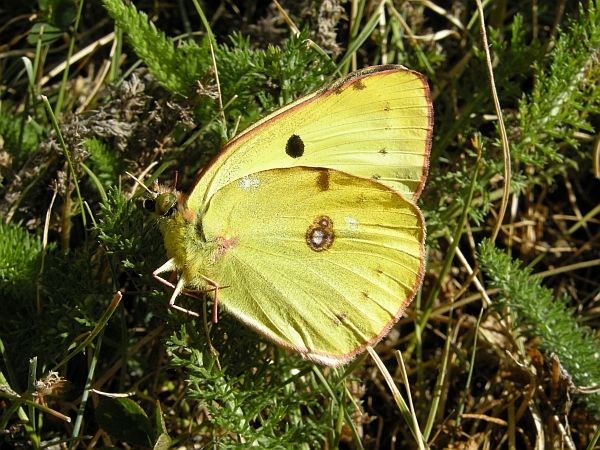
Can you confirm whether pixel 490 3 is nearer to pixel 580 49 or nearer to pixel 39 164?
pixel 580 49

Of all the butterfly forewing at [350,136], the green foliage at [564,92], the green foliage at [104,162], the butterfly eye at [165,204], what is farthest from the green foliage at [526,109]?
the green foliage at [104,162]

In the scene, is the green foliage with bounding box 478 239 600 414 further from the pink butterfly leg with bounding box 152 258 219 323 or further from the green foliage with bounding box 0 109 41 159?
the green foliage with bounding box 0 109 41 159

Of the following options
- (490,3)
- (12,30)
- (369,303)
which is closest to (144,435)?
(369,303)

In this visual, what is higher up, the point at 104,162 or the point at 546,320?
the point at 104,162

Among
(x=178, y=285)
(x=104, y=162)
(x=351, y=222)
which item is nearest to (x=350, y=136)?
(x=351, y=222)

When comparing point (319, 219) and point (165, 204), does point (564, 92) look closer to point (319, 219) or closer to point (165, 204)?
point (319, 219)

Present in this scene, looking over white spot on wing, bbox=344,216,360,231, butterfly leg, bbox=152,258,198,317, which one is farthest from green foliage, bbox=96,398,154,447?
white spot on wing, bbox=344,216,360,231

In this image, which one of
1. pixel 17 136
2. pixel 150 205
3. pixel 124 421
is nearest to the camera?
pixel 150 205
